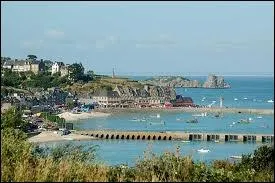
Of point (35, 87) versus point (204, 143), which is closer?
point (204, 143)

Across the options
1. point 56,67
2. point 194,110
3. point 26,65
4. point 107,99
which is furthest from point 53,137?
point 26,65

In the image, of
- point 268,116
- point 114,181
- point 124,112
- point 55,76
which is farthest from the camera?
point 55,76

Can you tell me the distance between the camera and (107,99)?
96.8 m

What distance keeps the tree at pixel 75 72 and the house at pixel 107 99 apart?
11.0 meters

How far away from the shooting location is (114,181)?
7.41 m

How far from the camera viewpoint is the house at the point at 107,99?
96.5 m

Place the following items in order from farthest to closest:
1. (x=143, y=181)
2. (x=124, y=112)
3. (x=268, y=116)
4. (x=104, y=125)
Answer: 1. (x=124, y=112)
2. (x=268, y=116)
3. (x=104, y=125)
4. (x=143, y=181)

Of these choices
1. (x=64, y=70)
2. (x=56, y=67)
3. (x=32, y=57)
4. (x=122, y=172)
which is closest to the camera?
(x=122, y=172)

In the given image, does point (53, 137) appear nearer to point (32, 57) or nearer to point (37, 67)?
point (37, 67)

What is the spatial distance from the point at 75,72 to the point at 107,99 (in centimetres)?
1373

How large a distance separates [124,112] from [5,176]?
274 feet

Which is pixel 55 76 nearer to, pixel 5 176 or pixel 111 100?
pixel 111 100

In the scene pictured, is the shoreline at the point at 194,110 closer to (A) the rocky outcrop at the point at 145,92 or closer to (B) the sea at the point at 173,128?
(B) the sea at the point at 173,128

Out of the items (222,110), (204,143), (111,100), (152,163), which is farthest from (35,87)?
(152,163)
